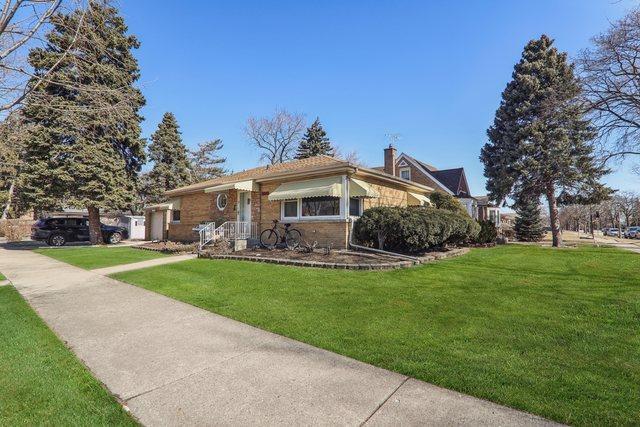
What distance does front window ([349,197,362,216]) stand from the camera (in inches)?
522

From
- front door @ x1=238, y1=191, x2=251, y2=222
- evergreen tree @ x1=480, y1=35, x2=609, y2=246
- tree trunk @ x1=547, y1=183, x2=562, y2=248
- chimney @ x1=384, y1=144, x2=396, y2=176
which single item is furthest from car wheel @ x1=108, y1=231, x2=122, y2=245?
tree trunk @ x1=547, y1=183, x2=562, y2=248

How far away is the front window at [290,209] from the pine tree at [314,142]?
24.9m

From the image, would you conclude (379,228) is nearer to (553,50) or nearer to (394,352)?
(394,352)

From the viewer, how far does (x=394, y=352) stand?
150 inches

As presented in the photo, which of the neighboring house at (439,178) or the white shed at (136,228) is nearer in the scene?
the neighboring house at (439,178)

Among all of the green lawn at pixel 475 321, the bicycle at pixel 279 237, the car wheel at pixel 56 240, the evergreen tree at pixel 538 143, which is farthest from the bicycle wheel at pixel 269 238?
the evergreen tree at pixel 538 143

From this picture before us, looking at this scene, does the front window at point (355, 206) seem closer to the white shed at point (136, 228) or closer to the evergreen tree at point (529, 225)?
the evergreen tree at point (529, 225)

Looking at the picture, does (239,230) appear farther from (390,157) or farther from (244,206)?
(390,157)

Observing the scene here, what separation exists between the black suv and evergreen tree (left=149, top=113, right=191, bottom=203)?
1041 cm

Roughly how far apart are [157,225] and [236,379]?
79.7ft

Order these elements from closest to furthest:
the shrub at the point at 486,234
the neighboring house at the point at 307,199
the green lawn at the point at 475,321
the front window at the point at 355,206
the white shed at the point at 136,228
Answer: the green lawn at the point at 475,321
the neighboring house at the point at 307,199
the front window at the point at 355,206
the shrub at the point at 486,234
the white shed at the point at 136,228

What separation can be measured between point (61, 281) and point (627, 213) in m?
84.7

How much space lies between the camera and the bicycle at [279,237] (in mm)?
13554

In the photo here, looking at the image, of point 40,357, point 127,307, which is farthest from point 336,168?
point 40,357
